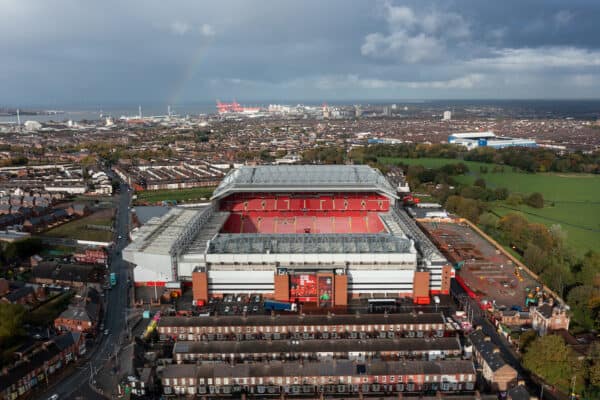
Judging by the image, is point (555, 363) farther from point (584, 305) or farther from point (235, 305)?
point (235, 305)

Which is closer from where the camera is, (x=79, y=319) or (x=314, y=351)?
(x=314, y=351)

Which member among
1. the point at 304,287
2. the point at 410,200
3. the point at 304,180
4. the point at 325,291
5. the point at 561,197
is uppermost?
the point at 304,180

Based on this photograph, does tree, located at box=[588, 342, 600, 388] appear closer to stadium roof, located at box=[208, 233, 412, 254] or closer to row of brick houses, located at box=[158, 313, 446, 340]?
row of brick houses, located at box=[158, 313, 446, 340]

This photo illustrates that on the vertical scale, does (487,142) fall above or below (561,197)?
above

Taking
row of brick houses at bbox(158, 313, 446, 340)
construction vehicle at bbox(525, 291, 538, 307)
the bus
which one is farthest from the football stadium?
construction vehicle at bbox(525, 291, 538, 307)

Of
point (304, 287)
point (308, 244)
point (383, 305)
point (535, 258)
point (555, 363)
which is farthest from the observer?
point (535, 258)

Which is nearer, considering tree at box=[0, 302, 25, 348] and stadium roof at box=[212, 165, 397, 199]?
tree at box=[0, 302, 25, 348]

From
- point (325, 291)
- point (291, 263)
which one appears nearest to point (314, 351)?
point (325, 291)
